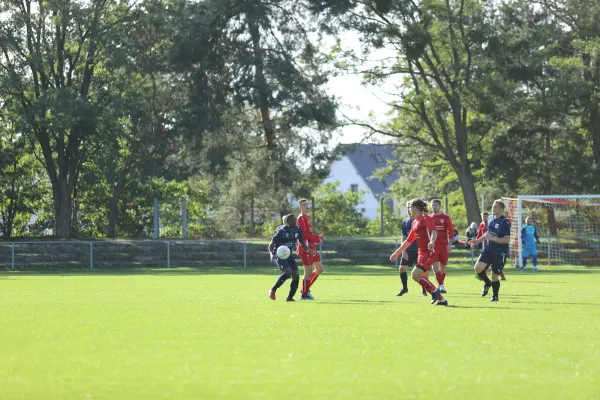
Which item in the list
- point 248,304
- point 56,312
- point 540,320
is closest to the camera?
point 540,320

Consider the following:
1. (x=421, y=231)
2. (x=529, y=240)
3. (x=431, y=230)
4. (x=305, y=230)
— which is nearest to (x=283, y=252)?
(x=305, y=230)

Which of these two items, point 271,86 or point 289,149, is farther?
point 289,149

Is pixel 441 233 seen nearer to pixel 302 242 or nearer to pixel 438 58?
pixel 302 242

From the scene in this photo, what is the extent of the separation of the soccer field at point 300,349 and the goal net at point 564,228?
23.5 m

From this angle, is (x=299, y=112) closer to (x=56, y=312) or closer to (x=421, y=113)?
(x=421, y=113)

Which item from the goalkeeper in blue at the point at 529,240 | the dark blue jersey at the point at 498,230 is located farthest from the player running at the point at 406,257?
the goalkeeper in blue at the point at 529,240

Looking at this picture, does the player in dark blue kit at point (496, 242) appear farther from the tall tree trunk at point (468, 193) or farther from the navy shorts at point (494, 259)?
the tall tree trunk at point (468, 193)

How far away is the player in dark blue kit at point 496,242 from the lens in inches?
707

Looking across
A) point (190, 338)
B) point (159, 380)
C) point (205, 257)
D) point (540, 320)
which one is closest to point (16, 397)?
point (159, 380)

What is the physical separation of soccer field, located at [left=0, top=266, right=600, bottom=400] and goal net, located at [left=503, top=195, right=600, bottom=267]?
23.5 m

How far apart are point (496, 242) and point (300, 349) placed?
8595 millimetres

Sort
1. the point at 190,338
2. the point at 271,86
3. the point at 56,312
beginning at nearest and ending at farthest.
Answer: the point at 190,338 → the point at 56,312 → the point at 271,86

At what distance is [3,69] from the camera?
1774 inches

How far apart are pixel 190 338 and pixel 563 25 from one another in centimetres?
3868
